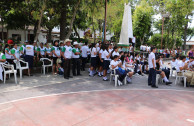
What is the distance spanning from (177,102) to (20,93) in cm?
530

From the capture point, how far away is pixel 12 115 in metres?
4.61

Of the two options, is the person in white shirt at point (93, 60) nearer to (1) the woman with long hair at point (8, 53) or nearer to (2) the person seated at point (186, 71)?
(1) the woman with long hair at point (8, 53)

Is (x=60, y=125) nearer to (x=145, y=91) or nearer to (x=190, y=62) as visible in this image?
(x=145, y=91)

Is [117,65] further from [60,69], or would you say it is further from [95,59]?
[60,69]

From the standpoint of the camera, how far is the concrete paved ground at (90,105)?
4.46 m

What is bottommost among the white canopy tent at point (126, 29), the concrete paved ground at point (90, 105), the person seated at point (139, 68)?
the concrete paved ground at point (90, 105)

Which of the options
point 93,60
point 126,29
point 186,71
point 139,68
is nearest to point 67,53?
point 93,60

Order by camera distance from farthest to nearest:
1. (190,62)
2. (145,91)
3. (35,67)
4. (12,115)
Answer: (35,67)
(190,62)
(145,91)
(12,115)

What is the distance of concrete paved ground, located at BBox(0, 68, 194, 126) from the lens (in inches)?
176

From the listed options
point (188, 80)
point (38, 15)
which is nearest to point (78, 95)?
point (188, 80)

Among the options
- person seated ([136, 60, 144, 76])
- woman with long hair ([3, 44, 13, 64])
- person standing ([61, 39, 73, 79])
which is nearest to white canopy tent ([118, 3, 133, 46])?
person seated ([136, 60, 144, 76])

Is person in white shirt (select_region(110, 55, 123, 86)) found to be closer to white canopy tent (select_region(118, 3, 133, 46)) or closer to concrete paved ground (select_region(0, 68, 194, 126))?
concrete paved ground (select_region(0, 68, 194, 126))

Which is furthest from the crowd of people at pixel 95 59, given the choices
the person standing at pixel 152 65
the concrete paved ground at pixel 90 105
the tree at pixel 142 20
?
the tree at pixel 142 20

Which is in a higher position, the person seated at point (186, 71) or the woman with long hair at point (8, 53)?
the woman with long hair at point (8, 53)
